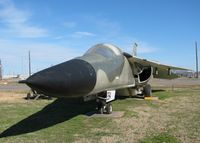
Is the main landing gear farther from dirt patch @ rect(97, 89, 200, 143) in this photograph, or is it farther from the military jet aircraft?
dirt patch @ rect(97, 89, 200, 143)

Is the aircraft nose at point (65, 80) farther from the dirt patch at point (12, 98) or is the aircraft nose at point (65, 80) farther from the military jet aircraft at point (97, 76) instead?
the dirt patch at point (12, 98)

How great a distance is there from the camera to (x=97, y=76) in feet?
31.9

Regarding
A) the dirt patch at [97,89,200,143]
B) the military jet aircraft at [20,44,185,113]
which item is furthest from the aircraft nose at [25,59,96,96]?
the dirt patch at [97,89,200,143]

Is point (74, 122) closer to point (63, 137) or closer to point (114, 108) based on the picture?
point (63, 137)

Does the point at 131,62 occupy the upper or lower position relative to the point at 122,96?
upper

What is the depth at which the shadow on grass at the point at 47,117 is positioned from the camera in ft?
30.5

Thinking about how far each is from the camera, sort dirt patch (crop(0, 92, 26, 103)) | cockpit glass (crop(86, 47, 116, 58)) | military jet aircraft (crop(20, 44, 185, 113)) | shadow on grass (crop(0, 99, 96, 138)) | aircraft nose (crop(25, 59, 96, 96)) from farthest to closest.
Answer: dirt patch (crop(0, 92, 26, 103)) < cockpit glass (crop(86, 47, 116, 58)) < shadow on grass (crop(0, 99, 96, 138)) < military jet aircraft (crop(20, 44, 185, 113)) < aircraft nose (crop(25, 59, 96, 96))


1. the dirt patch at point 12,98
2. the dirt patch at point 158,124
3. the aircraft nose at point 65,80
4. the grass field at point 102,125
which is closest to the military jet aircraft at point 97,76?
the aircraft nose at point 65,80

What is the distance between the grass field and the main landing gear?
68 centimetres

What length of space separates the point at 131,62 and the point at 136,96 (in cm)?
424

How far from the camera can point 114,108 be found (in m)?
13.7

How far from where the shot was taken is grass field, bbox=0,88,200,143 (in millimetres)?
8211

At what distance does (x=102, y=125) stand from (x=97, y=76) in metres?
1.51

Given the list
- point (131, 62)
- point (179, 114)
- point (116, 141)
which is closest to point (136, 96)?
point (131, 62)
